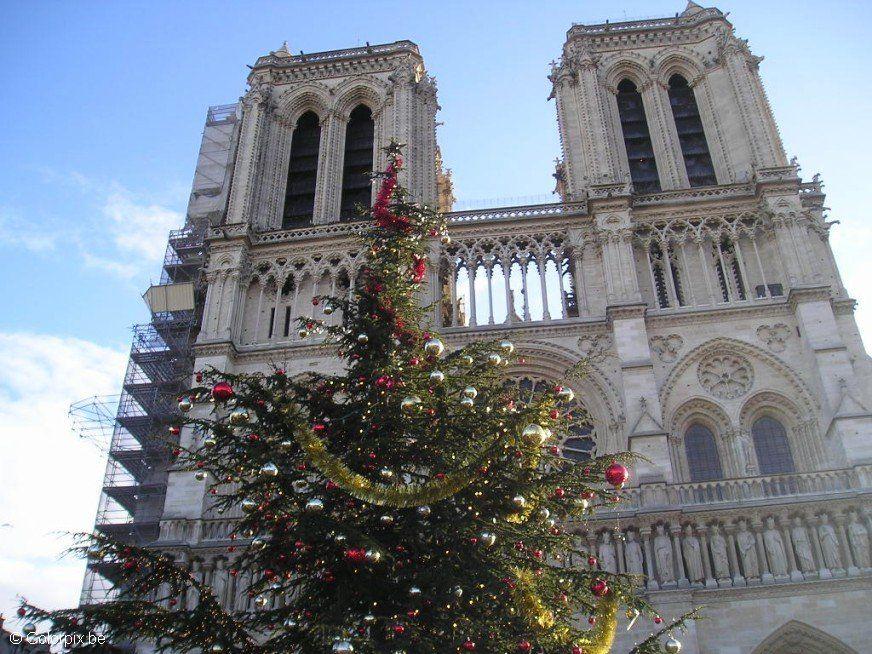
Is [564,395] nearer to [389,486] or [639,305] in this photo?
[389,486]

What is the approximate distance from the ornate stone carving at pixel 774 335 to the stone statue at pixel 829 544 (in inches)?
194

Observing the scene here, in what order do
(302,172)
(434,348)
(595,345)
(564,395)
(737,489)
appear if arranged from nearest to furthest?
(434,348) < (564,395) < (737,489) < (595,345) < (302,172)

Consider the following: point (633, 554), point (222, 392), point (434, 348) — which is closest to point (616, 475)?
point (434, 348)

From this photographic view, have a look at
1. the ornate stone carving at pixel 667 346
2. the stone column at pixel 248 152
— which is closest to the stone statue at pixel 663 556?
the ornate stone carving at pixel 667 346

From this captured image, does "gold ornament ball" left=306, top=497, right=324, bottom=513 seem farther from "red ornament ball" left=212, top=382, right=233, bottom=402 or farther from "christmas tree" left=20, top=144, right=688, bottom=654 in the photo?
"red ornament ball" left=212, top=382, right=233, bottom=402

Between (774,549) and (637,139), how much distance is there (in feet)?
47.5

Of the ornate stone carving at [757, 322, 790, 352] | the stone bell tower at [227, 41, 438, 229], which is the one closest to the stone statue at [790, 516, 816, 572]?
the ornate stone carving at [757, 322, 790, 352]

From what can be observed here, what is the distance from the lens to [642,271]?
76.9ft

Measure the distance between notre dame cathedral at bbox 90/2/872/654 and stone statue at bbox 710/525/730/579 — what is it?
4 cm

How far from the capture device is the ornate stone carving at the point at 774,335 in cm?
2134

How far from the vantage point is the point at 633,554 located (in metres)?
17.6

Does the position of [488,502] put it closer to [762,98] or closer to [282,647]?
[282,647]

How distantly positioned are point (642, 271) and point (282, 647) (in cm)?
1690

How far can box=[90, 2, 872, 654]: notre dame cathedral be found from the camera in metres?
17.6
